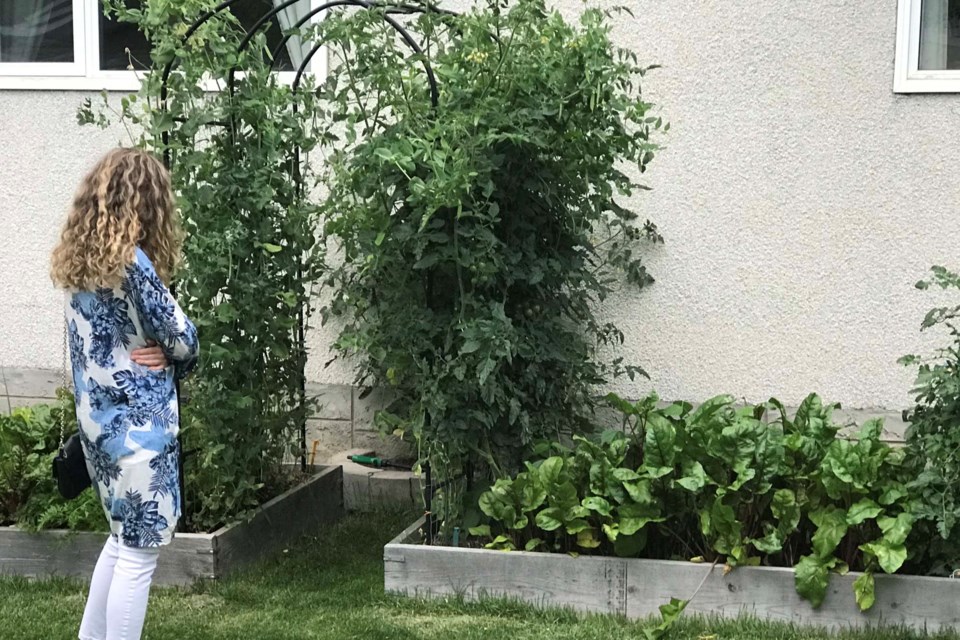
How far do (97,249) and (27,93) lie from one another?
10.5 ft

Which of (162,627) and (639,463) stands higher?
(639,463)

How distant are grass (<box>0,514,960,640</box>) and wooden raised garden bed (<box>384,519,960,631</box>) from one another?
56mm

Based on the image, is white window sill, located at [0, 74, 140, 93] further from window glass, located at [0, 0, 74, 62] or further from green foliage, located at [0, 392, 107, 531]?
green foliage, located at [0, 392, 107, 531]

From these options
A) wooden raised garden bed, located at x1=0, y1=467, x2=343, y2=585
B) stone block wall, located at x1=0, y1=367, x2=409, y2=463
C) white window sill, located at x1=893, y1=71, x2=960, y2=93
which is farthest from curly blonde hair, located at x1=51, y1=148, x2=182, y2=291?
white window sill, located at x1=893, y1=71, x2=960, y2=93

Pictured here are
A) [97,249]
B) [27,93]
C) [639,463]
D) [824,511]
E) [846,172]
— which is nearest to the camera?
[97,249]

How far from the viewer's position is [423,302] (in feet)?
15.2

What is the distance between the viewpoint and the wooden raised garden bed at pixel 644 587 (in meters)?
4.03

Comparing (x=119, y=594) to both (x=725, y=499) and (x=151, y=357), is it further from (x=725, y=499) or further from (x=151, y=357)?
(x=725, y=499)

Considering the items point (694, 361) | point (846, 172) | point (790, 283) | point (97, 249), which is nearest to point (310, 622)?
point (97, 249)

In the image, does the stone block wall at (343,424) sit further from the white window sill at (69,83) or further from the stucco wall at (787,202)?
the white window sill at (69,83)

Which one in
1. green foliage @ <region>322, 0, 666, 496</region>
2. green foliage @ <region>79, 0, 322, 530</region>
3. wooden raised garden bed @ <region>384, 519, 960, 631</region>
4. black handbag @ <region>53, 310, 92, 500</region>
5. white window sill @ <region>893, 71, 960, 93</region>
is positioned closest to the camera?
black handbag @ <region>53, 310, 92, 500</region>

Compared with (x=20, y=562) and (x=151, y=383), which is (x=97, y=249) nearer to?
(x=151, y=383)

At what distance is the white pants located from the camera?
3.55 m

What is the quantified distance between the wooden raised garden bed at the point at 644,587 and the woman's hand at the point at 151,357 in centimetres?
132
